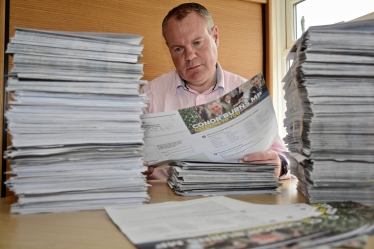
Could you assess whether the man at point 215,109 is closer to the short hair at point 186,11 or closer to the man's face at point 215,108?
the man's face at point 215,108

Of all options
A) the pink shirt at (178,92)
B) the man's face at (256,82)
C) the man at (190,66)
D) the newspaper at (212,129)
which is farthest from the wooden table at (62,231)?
the pink shirt at (178,92)

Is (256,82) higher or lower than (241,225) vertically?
higher

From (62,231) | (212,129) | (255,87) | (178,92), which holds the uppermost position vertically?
(178,92)

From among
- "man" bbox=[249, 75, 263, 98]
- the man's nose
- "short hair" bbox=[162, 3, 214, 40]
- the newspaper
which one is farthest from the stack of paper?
"short hair" bbox=[162, 3, 214, 40]

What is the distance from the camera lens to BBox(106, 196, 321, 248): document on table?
1.56 feet

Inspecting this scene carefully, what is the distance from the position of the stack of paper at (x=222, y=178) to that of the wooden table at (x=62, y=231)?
0.29ft

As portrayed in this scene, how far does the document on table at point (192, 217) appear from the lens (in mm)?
476

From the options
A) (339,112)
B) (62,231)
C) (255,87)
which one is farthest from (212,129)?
(62,231)

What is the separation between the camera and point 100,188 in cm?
69

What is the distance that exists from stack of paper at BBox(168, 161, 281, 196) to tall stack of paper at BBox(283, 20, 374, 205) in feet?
0.51

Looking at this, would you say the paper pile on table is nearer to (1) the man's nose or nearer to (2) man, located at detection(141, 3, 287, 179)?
(2) man, located at detection(141, 3, 287, 179)

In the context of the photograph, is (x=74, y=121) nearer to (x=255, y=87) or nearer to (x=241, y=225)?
(x=241, y=225)

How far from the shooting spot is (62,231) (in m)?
0.54

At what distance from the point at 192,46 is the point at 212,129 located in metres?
0.71
